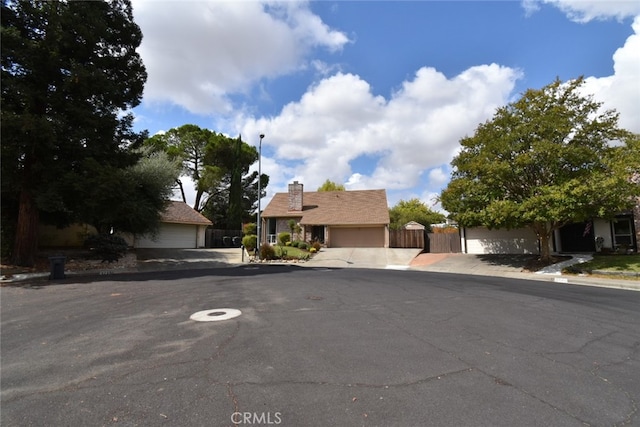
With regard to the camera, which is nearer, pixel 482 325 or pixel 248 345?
pixel 248 345

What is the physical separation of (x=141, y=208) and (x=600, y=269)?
22.0 metres

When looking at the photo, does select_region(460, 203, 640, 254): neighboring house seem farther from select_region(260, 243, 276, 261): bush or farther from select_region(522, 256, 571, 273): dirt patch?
select_region(260, 243, 276, 261): bush

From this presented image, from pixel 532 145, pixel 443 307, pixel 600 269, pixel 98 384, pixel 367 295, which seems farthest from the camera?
pixel 532 145

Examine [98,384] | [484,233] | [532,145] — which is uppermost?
[532,145]

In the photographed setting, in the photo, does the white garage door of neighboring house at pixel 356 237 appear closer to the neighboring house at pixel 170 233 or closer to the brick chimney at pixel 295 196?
the brick chimney at pixel 295 196

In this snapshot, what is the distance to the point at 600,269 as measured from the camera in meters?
15.7

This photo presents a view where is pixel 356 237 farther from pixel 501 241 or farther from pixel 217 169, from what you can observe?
pixel 217 169

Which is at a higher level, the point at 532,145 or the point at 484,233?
the point at 532,145

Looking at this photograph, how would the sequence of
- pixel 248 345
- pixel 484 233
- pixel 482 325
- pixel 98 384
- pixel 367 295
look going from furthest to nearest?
pixel 484 233
pixel 367 295
pixel 482 325
pixel 248 345
pixel 98 384

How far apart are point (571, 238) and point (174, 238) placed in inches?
1219

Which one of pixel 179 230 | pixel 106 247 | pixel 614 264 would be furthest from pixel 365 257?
pixel 179 230

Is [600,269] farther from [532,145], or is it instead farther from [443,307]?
[443,307]

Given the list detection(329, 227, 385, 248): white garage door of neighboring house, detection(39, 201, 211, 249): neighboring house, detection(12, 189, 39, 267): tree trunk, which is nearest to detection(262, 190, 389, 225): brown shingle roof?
detection(329, 227, 385, 248): white garage door of neighboring house

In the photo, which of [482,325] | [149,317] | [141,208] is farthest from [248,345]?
[141,208]
